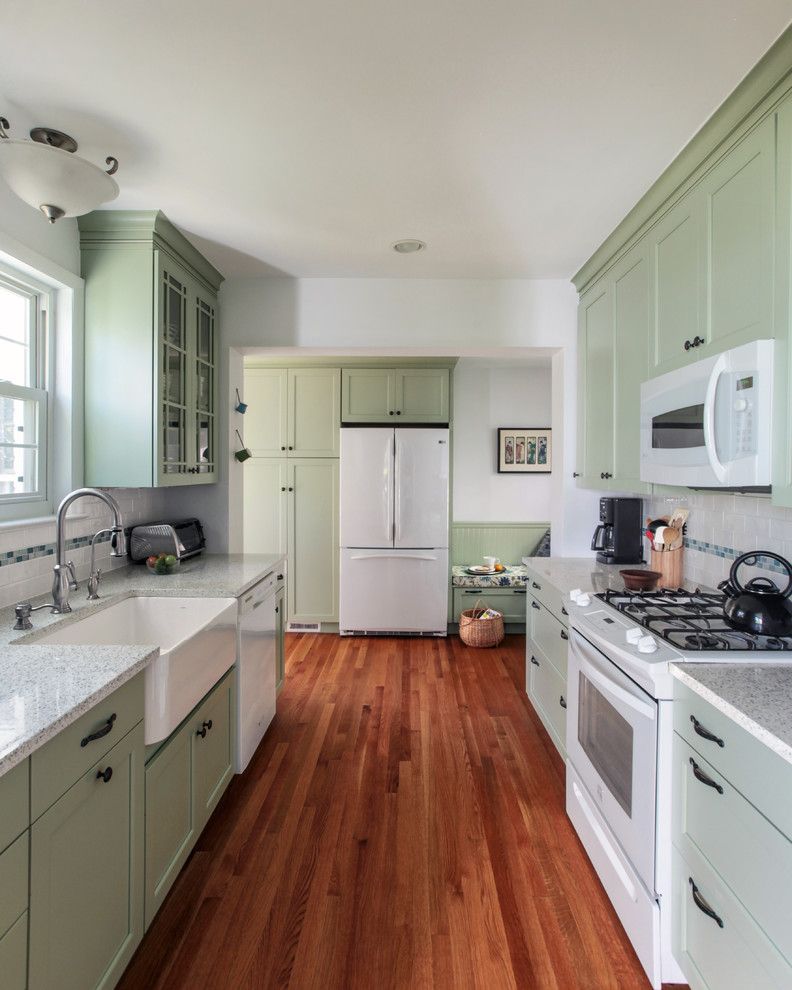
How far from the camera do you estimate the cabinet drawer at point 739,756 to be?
996 millimetres

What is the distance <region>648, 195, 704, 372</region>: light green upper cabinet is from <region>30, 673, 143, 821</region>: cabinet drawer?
2.06 m

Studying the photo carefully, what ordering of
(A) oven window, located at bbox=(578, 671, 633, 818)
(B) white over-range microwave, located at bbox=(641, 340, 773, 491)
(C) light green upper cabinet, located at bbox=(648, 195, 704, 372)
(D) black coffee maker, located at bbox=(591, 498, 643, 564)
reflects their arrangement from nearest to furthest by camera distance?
(B) white over-range microwave, located at bbox=(641, 340, 773, 491)
(A) oven window, located at bbox=(578, 671, 633, 818)
(C) light green upper cabinet, located at bbox=(648, 195, 704, 372)
(D) black coffee maker, located at bbox=(591, 498, 643, 564)

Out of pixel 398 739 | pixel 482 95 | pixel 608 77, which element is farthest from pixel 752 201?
pixel 398 739

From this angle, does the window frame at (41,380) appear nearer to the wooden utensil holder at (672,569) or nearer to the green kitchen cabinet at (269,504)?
the green kitchen cabinet at (269,504)

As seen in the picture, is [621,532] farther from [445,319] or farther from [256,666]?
[256,666]

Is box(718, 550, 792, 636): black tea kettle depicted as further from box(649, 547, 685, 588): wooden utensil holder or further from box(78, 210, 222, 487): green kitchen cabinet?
box(78, 210, 222, 487): green kitchen cabinet

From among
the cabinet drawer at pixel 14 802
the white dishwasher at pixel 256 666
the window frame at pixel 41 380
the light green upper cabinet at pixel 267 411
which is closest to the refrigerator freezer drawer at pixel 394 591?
the light green upper cabinet at pixel 267 411

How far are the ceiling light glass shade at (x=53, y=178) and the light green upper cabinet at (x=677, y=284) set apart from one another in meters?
1.91

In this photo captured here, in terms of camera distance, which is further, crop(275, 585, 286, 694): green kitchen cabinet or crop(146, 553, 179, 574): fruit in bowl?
crop(275, 585, 286, 694): green kitchen cabinet

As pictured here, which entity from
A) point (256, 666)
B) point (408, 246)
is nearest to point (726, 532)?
point (408, 246)

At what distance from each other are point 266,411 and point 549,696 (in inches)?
123

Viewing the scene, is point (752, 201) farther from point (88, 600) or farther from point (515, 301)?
point (88, 600)

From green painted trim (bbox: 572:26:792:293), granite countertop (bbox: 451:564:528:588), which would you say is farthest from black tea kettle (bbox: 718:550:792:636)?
granite countertop (bbox: 451:564:528:588)

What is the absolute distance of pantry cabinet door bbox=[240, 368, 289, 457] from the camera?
4.45 m
